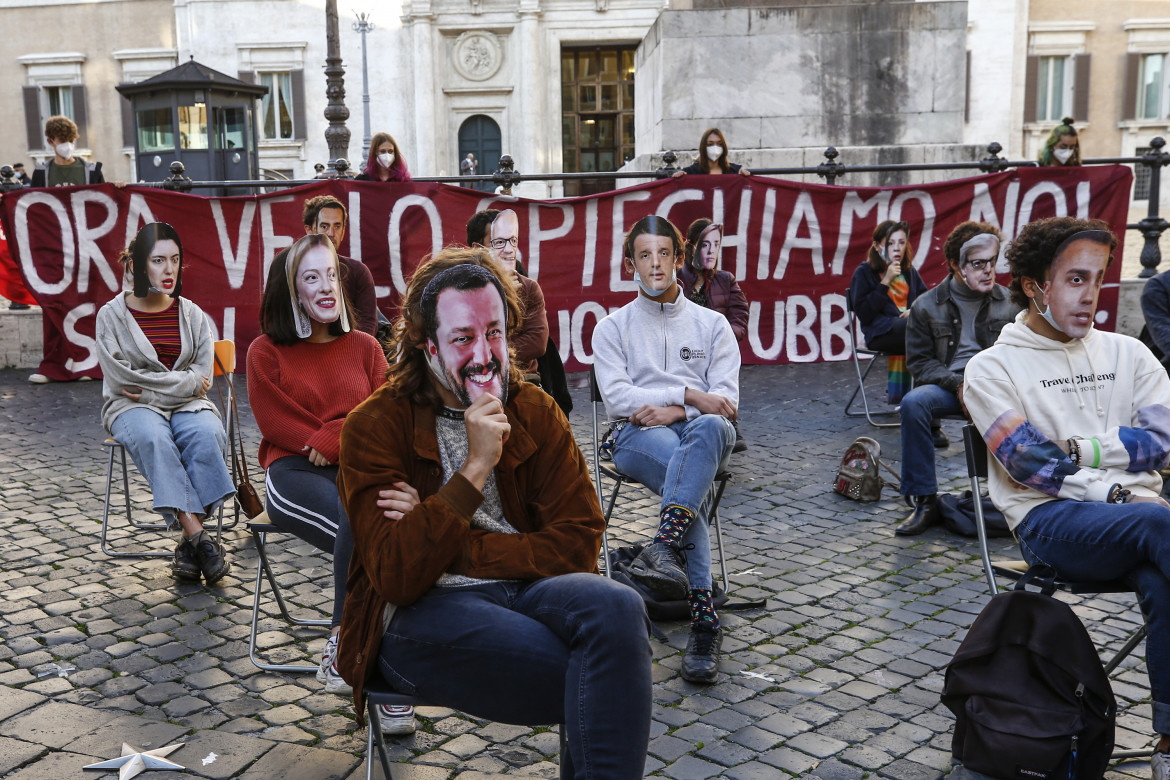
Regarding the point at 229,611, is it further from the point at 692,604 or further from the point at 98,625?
the point at 692,604

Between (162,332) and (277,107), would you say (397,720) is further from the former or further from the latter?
(277,107)

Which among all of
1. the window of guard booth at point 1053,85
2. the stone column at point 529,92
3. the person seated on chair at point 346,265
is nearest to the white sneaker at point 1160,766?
the person seated on chair at point 346,265

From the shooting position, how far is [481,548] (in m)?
2.79

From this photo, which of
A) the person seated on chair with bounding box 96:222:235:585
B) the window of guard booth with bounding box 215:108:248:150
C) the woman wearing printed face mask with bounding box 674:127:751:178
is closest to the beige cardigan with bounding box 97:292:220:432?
the person seated on chair with bounding box 96:222:235:585

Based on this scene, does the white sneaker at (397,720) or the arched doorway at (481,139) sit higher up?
the arched doorway at (481,139)

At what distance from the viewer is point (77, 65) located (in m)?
35.7

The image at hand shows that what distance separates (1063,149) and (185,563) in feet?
27.1

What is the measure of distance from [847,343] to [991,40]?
27.5m

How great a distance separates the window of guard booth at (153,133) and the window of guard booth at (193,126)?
258 mm

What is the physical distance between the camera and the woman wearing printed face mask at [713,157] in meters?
9.49

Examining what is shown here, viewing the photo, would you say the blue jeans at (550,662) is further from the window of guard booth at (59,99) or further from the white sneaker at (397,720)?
the window of guard booth at (59,99)

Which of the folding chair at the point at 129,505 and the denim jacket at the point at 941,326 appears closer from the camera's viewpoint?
the folding chair at the point at 129,505

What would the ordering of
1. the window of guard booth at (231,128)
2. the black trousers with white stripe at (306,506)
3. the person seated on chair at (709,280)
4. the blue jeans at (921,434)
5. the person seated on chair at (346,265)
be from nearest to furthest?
the black trousers with white stripe at (306,506) → the blue jeans at (921,434) → the person seated on chair at (346,265) → the person seated on chair at (709,280) → the window of guard booth at (231,128)

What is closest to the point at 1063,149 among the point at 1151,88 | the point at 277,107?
the point at 277,107
